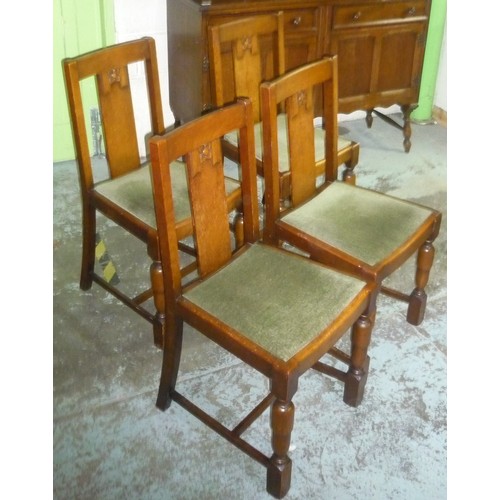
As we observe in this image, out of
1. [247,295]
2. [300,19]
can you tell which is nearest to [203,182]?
[247,295]

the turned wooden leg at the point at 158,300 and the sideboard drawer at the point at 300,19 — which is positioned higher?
the sideboard drawer at the point at 300,19

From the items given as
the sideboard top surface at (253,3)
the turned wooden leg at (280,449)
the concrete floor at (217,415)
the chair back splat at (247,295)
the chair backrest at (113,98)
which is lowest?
the concrete floor at (217,415)

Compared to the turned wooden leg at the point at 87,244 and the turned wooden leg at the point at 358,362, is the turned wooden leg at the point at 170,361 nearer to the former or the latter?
the turned wooden leg at the point at 358,362

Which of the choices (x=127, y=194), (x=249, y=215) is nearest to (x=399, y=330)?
(x=249, y=215)

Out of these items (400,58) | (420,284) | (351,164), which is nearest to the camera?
(420,284)

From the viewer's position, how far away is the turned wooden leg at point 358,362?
5.95 feet

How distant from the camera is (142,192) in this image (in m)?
2.17

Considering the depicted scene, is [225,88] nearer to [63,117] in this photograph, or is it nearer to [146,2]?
[146,2]

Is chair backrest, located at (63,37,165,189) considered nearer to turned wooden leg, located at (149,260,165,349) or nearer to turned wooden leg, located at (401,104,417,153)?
turned wooden leg, located at (149,260,165,349)

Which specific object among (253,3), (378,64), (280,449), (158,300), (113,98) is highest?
(253,3)

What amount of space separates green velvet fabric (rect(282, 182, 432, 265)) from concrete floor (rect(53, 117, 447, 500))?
529 mm

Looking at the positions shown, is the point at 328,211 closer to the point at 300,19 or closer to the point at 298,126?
the point at 298,126

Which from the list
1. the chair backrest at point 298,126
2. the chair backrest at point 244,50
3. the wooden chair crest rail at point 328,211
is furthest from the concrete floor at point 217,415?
the chair backrest at point 244,50

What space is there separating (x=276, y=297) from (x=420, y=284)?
0.85 meters
